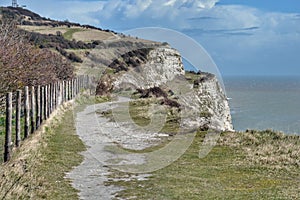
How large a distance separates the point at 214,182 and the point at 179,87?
35.3 meters

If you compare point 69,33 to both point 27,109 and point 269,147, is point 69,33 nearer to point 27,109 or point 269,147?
point 27,109

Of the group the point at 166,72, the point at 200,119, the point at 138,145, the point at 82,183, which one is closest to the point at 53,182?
the point at 82,183

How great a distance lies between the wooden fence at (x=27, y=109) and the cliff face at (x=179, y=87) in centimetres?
643

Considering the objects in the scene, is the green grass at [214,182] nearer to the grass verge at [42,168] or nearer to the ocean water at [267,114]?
the grass verge at [42,168]

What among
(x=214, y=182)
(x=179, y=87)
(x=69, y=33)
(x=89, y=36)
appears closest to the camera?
(x=214, y=182)

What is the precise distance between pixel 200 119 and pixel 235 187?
1320cm

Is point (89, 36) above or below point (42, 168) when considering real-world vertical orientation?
above

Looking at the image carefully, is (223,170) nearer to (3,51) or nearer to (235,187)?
(235,187)

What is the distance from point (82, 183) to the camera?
10227mm

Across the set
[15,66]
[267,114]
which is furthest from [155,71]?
[15,66]

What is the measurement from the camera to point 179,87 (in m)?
45.7

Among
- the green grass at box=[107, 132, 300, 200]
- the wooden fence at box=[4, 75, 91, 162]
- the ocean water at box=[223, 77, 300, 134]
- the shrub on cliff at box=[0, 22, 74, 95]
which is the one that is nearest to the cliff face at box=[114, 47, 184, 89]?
the ocean water at box=[223, 77, 300, 134]

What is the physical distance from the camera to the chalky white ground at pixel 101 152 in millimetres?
9844

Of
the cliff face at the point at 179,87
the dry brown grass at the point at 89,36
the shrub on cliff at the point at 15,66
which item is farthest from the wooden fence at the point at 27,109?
the dry brown grass at the point at 89,36
